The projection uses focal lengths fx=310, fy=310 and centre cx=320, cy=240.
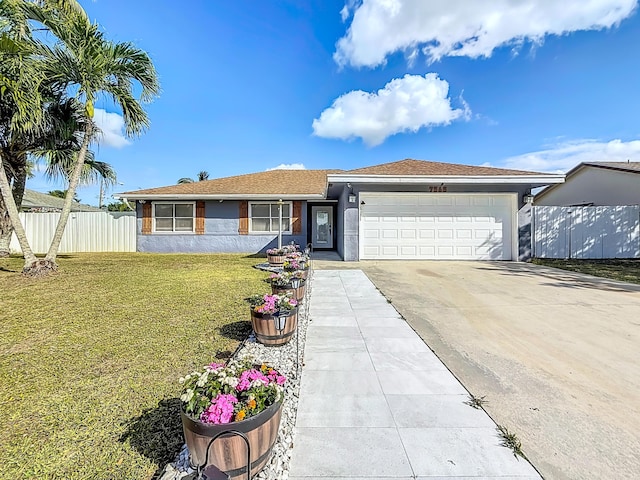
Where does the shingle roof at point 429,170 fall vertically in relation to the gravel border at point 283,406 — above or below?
above

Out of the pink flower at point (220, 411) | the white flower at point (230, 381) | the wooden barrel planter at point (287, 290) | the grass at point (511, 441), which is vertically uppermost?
the wooden barrel planter at point (287, 290)

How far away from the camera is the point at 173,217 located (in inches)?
556

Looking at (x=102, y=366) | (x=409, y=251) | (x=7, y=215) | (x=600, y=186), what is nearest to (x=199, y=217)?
(x=7, y=215)

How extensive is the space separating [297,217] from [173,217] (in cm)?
567

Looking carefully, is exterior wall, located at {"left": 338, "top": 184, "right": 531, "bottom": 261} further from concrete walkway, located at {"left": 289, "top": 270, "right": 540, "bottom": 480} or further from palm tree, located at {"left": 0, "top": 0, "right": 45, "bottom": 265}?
palm tree, located at {"left": 0, "top": 0, "right": 45, "bottom": 265}

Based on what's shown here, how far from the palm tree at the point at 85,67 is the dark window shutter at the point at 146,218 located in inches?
216

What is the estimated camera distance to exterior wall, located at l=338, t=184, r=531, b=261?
10875mm

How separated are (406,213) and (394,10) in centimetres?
614

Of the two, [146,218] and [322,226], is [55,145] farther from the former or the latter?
[322,226]

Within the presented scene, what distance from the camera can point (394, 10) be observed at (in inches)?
343

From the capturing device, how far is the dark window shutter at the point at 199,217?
13.9 meters

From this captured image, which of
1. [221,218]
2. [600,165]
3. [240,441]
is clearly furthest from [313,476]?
[600,165]

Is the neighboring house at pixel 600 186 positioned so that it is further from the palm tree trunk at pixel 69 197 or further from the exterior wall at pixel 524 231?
the palm tree trunk at pixel 69 197

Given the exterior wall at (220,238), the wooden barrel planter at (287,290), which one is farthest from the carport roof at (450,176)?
the wooden barrel planter at (287,290)
